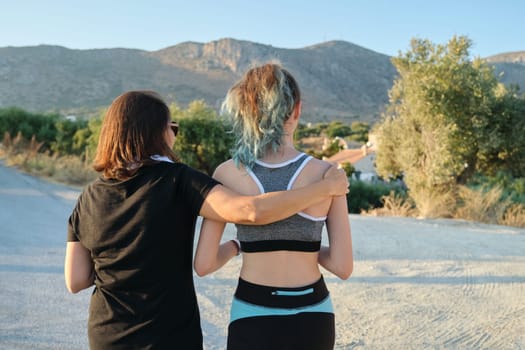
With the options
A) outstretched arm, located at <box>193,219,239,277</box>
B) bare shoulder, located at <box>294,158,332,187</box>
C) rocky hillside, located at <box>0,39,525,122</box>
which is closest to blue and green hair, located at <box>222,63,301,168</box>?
bare shoulder, located at <box>294,158,332,187</box>

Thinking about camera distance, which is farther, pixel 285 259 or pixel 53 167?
pixel 53 167

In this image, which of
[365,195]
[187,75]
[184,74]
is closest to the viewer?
[365,195]

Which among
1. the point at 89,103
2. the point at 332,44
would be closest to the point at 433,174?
the point at 89,103

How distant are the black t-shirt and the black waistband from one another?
0.88 ft

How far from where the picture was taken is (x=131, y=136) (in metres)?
1.91

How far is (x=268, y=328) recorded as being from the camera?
6.17 feet

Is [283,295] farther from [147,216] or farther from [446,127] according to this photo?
[446,127]

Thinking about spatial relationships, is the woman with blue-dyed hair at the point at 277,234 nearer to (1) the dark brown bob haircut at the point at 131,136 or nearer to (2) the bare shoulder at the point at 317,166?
(2) the bare shoulder at the point at 317,166

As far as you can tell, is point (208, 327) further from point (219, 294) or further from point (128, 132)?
point (128, 132)

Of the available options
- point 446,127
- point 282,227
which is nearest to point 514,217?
point 446,127

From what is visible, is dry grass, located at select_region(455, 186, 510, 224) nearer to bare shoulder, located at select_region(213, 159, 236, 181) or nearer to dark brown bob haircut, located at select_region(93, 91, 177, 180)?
bare shoulder, located at select_region(213, 159, 236, 181)

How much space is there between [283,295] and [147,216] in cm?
61

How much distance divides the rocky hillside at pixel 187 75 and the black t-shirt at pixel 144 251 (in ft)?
175

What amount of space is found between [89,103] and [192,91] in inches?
605
